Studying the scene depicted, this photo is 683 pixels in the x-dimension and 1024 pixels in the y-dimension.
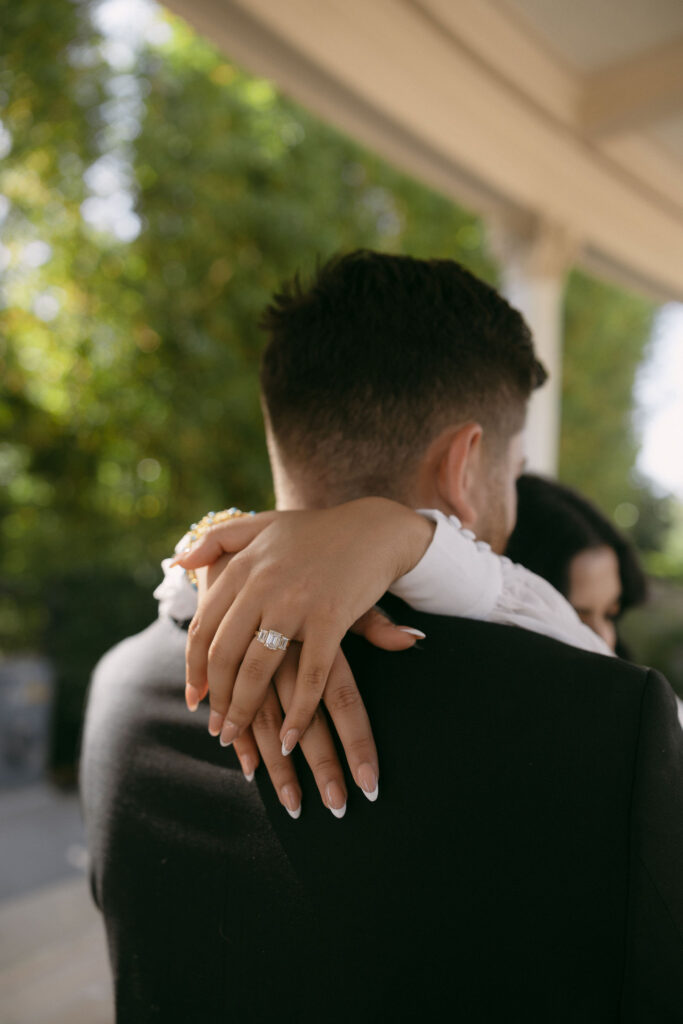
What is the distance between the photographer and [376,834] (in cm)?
87

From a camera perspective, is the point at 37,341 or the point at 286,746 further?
the point at 37,341

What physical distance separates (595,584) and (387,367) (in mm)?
1328

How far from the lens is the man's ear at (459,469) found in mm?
1105

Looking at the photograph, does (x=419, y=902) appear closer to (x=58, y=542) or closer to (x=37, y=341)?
A: (x=58, y=542)

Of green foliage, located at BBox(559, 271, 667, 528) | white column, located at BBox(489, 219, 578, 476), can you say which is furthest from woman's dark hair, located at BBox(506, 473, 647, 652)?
green foliage, located at BBox(559, 271, 667, 528)

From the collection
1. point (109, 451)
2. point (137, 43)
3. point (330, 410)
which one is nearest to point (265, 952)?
point (330, 410)

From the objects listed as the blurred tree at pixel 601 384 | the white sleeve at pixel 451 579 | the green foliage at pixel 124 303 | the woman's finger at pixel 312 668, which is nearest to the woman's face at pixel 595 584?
the white sleeve at pixel 451 579

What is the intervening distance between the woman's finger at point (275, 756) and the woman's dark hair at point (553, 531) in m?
1.37

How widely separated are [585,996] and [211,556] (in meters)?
0.62

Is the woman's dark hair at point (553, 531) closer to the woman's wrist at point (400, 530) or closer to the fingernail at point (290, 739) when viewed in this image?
the woman's wrist at point (400, 530)

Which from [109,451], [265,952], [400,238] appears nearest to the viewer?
[265,952]

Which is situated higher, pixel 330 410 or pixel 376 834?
pixel 330 410

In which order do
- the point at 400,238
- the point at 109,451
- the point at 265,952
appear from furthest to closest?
1. the point at 400,238
2. the point at 109,451
3. the point at 265,952

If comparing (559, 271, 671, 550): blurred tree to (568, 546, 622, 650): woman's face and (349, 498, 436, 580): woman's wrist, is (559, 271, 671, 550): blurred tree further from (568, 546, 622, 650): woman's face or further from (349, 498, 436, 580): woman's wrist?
(349, 498, 436, 580): woman's wrist
